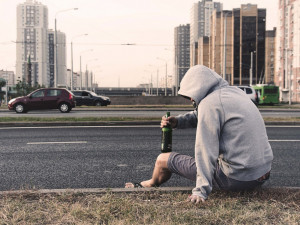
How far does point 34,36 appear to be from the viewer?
15288cm

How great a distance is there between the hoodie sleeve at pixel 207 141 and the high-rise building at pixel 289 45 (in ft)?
195

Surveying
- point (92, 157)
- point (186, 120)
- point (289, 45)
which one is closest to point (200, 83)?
point (186, 120)

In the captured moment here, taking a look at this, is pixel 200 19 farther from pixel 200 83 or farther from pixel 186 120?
pixel 200 83

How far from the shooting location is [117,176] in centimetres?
538

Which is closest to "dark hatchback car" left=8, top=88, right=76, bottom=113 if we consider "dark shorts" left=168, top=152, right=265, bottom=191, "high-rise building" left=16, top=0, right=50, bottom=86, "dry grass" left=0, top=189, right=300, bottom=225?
"dry grass" left=0, top=189, right=300, bottom=225

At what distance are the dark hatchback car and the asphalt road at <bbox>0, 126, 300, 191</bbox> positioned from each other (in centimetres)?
1172

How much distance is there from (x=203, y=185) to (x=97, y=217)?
37.1 inches

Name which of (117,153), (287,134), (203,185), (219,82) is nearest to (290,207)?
(203,185)

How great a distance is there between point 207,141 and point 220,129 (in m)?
0.17

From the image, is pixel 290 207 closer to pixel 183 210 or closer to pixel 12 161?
pixel 183 210

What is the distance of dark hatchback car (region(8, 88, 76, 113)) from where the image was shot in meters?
22.2

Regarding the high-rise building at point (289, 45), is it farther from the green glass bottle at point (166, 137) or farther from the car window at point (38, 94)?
the green glass bottle at point (166, 137)

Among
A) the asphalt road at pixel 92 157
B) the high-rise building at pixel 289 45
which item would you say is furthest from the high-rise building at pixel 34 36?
the asphalt road at pixel 92 157

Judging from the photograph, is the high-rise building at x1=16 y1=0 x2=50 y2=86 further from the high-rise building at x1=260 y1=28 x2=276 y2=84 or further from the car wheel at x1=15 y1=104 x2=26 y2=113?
the car wheel at x1=15 y1=104 x2=26 y2=113
